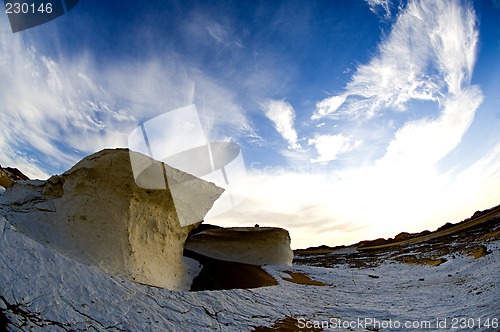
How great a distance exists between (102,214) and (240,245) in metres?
8.52

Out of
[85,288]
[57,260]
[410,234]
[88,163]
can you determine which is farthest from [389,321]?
[410,234]

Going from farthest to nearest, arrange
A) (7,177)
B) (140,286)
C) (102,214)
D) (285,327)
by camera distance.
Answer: (7,177) < (102,214) < (140,286) < (285,327)

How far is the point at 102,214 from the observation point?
698 cm

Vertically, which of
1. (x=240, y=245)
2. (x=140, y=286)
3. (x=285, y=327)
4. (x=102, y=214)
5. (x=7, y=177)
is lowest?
(x=285, y=327)

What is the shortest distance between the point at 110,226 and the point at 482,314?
24.4 feet

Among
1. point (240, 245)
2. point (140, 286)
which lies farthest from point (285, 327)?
point (240, 245)

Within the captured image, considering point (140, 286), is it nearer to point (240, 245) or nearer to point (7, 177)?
point (240, 245)

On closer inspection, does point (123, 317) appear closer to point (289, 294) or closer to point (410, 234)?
→ point (289, 294)

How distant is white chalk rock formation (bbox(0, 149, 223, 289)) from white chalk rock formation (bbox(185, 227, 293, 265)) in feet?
20.3

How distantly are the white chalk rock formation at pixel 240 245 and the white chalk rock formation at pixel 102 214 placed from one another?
6183 mm

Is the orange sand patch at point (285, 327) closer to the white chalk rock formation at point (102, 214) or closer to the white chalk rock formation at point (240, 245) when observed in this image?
the white chalk rock formation at point (102, 214)

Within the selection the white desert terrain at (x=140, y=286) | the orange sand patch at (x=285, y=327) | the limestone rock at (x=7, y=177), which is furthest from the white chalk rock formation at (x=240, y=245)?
the orange sand patch at (x=285, y=327)

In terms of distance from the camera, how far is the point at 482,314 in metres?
4.48

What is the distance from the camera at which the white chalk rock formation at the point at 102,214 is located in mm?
6496
